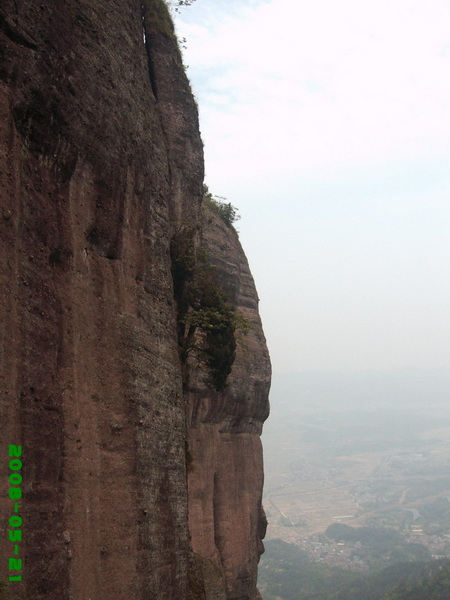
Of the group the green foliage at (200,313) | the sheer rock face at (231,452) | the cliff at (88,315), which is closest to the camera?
the cliff at (88,315)

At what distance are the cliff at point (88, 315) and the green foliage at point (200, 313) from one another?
2.43 metres

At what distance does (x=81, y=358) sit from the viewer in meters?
13.2

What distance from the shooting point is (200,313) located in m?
21.0

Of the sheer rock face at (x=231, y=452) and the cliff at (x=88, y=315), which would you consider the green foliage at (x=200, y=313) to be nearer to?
the sheer rock face at (x=231, y=452)

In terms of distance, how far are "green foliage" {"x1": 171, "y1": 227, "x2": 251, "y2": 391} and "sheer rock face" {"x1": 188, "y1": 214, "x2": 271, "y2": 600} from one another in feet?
4.02

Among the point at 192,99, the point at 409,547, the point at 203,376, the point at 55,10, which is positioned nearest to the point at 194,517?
the point at 203,376

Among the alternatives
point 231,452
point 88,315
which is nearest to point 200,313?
point 88,315

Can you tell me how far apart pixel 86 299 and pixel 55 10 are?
5.84 meters

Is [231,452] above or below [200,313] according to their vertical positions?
below

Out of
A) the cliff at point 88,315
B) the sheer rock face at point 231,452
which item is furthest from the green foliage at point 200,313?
the cliff at point 88,315

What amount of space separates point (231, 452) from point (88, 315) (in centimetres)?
1553

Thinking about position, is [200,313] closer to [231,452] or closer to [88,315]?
[88,315]

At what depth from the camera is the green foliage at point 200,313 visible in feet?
66.3

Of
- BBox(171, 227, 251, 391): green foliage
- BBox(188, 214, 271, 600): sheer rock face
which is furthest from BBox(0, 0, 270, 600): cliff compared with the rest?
BBox(188, 214, 271, 600): sheer rock face
